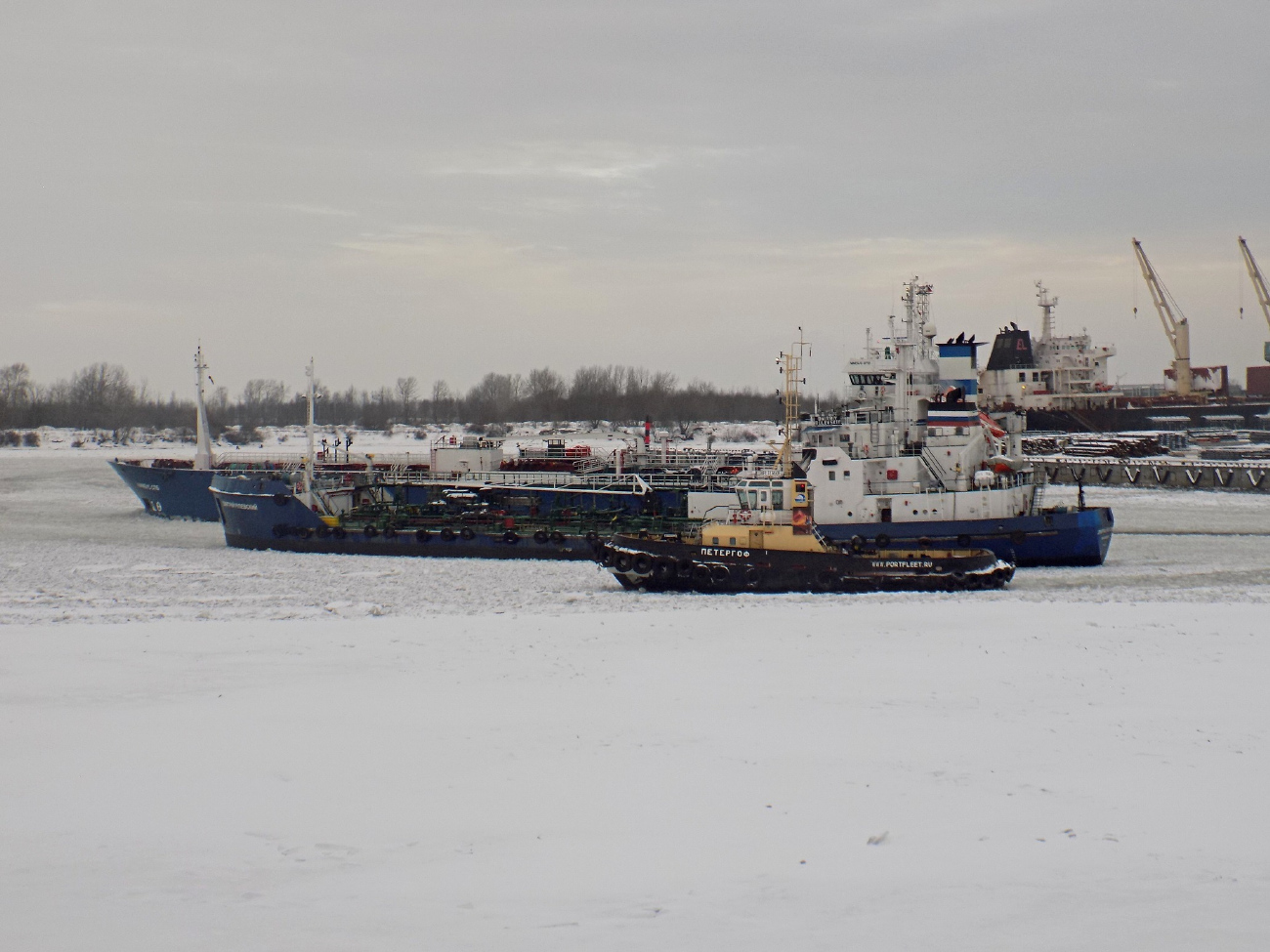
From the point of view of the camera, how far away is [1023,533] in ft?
97.7

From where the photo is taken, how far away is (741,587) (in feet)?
80.7

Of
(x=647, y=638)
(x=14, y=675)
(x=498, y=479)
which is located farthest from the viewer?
(x=498, y=479)

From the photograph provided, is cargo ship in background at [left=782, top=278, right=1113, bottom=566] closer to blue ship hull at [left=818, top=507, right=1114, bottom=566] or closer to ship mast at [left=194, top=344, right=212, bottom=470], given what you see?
blue ship hull at [left=818, top=507, right=1114, bottom=566]

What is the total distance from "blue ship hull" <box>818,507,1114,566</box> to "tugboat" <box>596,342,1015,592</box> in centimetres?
363

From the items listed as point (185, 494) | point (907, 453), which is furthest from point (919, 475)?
point (185, 494)

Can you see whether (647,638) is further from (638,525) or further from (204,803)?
(638,525)

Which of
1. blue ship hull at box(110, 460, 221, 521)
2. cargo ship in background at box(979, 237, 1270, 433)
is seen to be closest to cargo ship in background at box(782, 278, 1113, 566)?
blue ship hull at box(110, 460, 221, 521)

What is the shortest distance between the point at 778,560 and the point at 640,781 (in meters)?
15.0

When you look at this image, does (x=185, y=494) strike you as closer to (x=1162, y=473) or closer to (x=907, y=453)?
(x=907, y=453)

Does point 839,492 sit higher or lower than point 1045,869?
higher

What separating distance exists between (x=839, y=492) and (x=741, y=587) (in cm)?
721

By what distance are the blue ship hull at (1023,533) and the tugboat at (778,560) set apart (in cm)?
363

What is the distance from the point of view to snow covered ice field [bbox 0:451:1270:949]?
7.20m

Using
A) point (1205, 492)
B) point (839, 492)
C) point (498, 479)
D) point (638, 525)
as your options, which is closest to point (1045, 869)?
point (839, 492)
